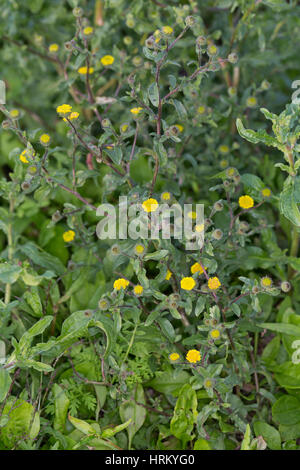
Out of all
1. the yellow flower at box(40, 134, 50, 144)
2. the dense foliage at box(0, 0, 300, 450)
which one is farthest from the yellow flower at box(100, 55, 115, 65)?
the yellow flower at box(40, 134, 50, 144)

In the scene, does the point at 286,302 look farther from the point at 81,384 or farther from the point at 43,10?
the point at 43,10

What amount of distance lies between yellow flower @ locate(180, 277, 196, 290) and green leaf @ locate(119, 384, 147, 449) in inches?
13.1

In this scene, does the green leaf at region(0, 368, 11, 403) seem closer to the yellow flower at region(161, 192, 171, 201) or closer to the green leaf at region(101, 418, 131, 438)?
the green leaf at region(101, 418, 131, 438)

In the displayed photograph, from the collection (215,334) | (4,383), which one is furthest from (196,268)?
(4,383)

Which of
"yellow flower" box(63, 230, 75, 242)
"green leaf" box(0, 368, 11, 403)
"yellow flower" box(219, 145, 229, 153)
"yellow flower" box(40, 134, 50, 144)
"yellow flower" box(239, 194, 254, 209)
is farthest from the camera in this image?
"yellow flower" box(219, 145, 229, 153)

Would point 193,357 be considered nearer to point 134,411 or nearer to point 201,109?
point 134,411

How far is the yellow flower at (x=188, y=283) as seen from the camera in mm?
1267

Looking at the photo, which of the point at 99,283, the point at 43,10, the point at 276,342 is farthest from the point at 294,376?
the point at 43,10

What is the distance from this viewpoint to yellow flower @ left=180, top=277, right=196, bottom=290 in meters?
1.27

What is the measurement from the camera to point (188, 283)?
1275 millimetres

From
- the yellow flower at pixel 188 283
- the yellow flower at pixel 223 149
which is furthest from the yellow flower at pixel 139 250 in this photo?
the yellow flower at pixel 223 149

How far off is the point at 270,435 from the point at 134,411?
35cm

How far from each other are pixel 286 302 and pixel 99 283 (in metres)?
0.53

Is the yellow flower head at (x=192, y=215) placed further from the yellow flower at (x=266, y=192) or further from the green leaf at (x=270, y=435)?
the green leaf at (x=270, y=435)
